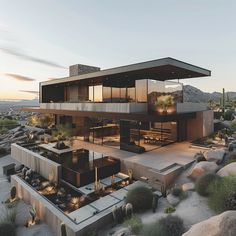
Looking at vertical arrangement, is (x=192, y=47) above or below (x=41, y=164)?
above

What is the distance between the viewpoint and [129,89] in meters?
18.2

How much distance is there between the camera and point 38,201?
8.39m

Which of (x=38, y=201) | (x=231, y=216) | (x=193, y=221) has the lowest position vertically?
(x=38, y=201)

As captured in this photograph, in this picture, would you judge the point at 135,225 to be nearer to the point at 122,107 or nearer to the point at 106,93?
the point at 122,107

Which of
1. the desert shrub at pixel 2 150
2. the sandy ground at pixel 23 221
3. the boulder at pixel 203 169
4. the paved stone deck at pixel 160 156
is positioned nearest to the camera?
the sandy ground at pixel 23 221

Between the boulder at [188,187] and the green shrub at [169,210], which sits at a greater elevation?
the boulder at [188,187]

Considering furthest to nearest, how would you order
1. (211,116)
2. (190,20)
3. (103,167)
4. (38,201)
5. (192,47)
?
(192,47)
(190,20)
(211,116)
(103,167)
(38,201)

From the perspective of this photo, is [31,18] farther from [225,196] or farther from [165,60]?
[225,196]

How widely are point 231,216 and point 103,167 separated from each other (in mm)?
7401

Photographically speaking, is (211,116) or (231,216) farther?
(211,116)

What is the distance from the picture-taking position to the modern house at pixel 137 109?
13570mm

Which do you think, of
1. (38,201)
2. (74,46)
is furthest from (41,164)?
(74,46)

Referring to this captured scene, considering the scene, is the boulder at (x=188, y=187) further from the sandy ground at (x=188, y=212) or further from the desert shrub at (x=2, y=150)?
the desert shrub at (x=2, y=150)

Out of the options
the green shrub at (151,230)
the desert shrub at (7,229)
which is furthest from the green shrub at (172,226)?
the desert shrub at (7,229)
